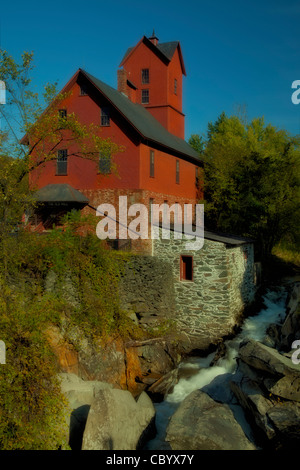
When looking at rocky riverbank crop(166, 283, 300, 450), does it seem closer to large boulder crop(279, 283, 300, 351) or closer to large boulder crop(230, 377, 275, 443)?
large boulder crop(230, 377, 275, 443)

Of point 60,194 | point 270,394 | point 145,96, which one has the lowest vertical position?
point 270,394

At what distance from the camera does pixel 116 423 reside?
921 centimetres

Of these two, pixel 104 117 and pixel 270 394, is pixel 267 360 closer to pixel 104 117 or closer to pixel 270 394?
pixel 270 394

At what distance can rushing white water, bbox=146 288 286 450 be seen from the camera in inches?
409

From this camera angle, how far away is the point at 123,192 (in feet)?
66.3

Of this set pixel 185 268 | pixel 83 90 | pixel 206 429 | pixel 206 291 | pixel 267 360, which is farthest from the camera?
pixel 83 90

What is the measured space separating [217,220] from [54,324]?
642 inches

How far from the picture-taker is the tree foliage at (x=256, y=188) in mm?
22656

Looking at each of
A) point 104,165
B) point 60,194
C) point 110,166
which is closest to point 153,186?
point 110,166

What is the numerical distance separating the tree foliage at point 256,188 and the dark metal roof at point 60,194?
944 centimetres

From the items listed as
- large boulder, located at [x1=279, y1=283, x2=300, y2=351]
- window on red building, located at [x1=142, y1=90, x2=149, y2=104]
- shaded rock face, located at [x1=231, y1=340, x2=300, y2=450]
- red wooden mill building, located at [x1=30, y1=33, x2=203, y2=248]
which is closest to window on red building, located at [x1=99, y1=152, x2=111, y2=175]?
red wooden mill building, located at [x1=30, y1=33, x2=203, y2=248]

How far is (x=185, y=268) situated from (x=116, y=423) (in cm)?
861

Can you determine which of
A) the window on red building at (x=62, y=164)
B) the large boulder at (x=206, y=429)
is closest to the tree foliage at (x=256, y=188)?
the window on red building at (x=62, y=164)
